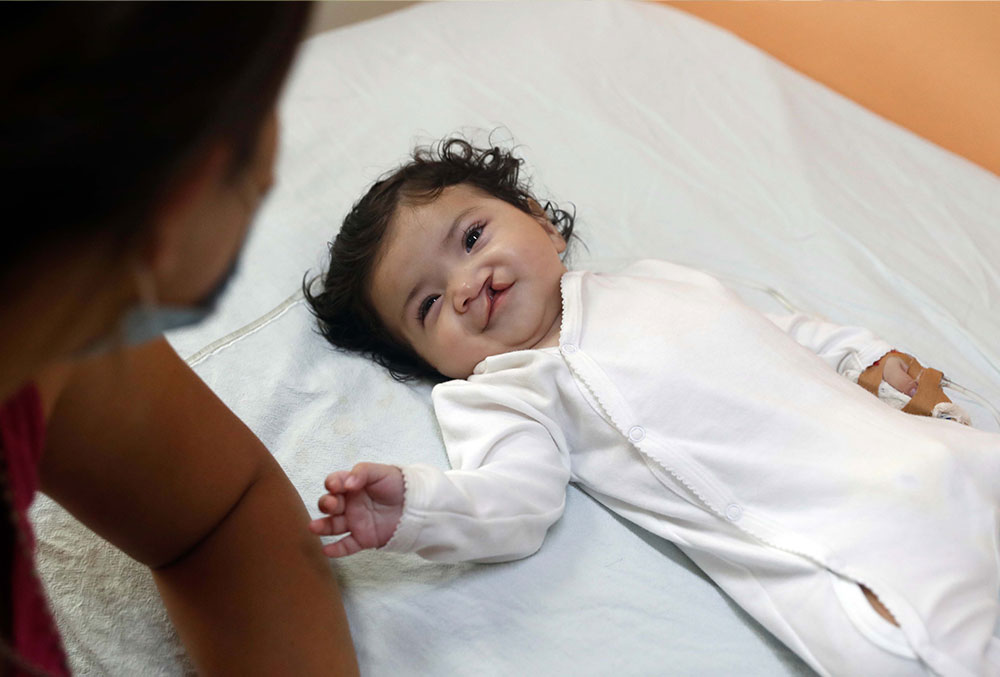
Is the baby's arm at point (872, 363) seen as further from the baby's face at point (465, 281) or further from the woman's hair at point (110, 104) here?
the woman's hair at point (110, 104)

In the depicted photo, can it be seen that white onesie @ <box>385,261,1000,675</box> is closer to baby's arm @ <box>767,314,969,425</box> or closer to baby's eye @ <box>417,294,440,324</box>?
baby's arm @ <box>767,314,969,425</box>

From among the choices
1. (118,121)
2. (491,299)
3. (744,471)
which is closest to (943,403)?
(744,471)

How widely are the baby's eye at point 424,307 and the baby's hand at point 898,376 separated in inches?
22.5

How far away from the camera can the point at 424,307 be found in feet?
3.92

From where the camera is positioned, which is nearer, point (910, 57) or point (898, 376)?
point (898, 376)

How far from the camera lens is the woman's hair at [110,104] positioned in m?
0.36

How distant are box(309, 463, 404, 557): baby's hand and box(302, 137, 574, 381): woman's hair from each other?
0.34m

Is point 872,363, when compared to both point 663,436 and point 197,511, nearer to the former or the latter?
point 663,436

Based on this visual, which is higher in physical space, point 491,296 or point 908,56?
point 908,56

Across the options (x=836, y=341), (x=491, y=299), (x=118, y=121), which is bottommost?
(x=491, y=299)

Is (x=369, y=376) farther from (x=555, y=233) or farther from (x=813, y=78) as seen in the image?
(x=813, y=78)

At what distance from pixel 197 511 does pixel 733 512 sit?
0.53 m

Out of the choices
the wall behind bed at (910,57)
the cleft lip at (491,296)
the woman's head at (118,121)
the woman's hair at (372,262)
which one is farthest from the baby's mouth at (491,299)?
the wall behind bed at (910,57)

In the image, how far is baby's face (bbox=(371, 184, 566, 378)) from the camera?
1152mm
